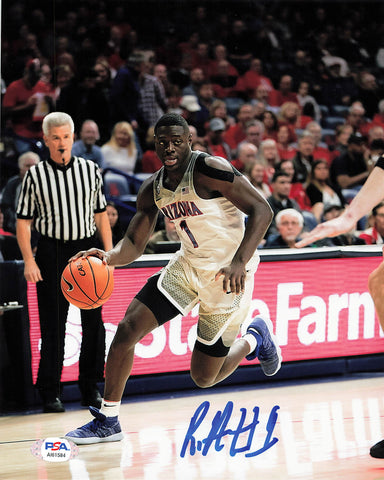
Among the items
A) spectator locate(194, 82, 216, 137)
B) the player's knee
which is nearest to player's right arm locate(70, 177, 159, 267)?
the player's knee

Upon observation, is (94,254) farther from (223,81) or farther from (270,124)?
(223,81)

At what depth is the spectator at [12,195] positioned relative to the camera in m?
7.24

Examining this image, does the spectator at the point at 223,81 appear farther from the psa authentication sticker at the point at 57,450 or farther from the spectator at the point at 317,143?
the psa authentication sticker at the point at 57,450

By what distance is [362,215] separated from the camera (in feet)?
11.8

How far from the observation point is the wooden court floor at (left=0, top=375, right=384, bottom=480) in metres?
4.26

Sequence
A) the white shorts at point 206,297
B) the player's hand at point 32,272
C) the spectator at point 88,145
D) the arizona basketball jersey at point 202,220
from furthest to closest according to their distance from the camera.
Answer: the spectator at point 88,145, the player's hand at point 32,272, the white shorts at point 206,297, the arizona basketball jersey at point 202,220

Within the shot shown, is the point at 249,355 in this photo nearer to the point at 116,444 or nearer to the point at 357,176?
the point at 116,444

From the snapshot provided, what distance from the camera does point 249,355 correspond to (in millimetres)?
5246

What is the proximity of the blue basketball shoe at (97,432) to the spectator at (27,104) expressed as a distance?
4.18 m

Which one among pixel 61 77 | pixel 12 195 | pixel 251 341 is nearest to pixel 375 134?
pixel 61 77

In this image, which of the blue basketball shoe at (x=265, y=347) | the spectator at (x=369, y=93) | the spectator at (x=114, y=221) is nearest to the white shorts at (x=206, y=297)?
the blue basketball shoe at (x=265, y=347)

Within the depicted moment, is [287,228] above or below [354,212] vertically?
below

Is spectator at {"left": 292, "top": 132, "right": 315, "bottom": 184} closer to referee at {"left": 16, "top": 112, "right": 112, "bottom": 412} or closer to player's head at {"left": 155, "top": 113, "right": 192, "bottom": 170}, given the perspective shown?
referee at {"left": 16, "top": 112, "right": 112, "bottom": 412}

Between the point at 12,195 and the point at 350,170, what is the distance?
15.7 feet
